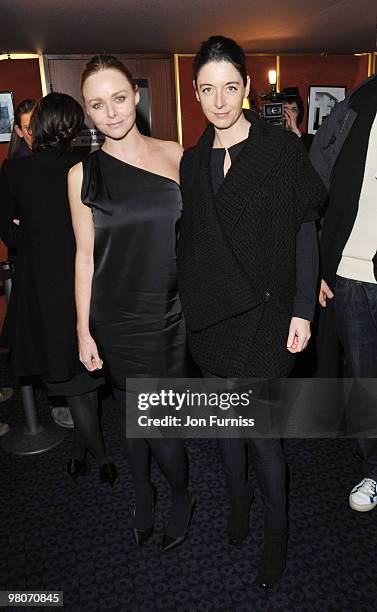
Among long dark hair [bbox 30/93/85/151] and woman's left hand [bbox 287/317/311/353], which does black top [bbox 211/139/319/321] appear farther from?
long dark hair [bbox 30/93/85/151]

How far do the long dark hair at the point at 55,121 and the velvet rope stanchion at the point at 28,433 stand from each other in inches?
40.8

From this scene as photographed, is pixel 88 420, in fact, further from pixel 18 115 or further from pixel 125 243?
pixel 18 115

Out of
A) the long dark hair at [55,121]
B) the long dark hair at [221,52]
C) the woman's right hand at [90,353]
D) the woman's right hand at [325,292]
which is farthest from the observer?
the woman's right hand at [325,292]

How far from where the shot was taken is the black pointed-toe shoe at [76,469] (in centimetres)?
237

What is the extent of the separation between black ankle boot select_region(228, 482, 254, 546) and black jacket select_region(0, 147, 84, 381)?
82 cm

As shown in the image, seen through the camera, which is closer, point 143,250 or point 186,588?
point 143,250

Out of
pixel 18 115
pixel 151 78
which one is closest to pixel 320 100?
pixel 151 78

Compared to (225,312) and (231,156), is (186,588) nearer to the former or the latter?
(225,312)

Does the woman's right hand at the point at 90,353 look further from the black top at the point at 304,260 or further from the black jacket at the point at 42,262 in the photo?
the black top at the point at 304,260

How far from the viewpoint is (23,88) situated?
522 centimetres

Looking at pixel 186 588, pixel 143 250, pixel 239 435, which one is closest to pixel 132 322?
pixel 143 250

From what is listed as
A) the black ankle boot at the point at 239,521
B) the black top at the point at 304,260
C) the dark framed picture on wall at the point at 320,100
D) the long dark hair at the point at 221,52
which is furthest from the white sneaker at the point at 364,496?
the dark framed picture on wall at the point at 320,100

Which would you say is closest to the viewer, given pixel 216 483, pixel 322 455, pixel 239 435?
pixel 239 435

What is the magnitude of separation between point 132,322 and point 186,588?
3.05ft
